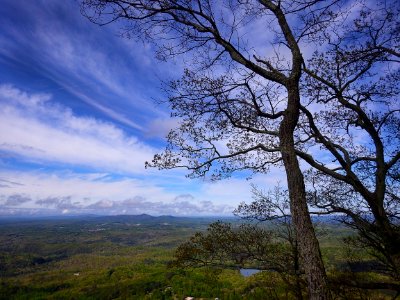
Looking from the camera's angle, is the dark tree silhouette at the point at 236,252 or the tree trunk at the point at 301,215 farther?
the dark tree silhouette at the point at 236,252

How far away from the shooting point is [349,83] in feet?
29.3

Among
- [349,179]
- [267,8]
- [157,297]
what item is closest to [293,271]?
[349,179]

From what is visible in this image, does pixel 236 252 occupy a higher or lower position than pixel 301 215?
lower

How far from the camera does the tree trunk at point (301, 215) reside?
4.91 meters

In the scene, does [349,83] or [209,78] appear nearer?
[209,78]

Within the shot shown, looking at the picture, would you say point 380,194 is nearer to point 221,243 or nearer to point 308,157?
point 308,157

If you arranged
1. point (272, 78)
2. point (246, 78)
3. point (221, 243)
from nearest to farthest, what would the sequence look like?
Answer: point (272, 78)
point (246, 78)
point (221, 243)

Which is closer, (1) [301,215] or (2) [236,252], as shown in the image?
(1) [301,215]

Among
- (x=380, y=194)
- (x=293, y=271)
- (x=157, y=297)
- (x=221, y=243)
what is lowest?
(x=157, y=297)

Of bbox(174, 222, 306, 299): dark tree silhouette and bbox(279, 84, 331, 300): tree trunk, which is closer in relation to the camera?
bbox(279, 84, 331, 300): tree trunk

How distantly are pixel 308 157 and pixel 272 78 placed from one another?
9.43 ft

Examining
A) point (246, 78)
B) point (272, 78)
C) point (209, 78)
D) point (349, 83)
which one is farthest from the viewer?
point (349, 83)

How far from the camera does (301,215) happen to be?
213 inches

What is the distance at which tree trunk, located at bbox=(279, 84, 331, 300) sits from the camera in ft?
16.1
